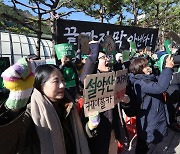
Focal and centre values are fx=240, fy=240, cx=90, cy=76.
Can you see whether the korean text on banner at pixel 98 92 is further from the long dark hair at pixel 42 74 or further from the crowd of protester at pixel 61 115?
the long dark hair at pixel 42 74

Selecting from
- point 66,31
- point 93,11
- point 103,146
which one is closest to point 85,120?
point 103,146

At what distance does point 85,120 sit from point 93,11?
10.0 m

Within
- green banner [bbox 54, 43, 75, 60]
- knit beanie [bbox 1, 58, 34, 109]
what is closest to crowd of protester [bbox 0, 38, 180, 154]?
knit beanie [bbox 1, 58, 34, 109]

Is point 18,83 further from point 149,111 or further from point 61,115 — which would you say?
point 149,111

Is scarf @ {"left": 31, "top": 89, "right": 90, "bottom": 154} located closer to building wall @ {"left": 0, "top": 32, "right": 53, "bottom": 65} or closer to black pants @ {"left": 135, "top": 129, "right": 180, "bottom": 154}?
black pants @ {"left": 135, "top": 129, "right": 180, "bottom": 154}

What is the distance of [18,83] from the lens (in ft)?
3.24

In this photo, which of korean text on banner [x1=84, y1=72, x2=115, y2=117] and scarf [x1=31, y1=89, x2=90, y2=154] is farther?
korean text on banner [x1=84, y1=72, x2=115, y2=117]

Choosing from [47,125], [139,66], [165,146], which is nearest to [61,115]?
[47,125]

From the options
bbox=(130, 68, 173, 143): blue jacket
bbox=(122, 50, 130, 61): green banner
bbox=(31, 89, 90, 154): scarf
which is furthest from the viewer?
bbox=(122, 50, 130, 61): green banner

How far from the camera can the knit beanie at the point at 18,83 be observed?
0.97 meters

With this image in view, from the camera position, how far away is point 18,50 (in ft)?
43.3

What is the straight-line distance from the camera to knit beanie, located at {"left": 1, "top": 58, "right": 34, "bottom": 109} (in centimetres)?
97

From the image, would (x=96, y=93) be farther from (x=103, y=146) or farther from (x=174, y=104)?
(x=174, y=104)

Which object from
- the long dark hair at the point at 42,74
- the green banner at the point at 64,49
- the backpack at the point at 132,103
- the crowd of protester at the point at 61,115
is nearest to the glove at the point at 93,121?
the crowd of protester at the point at 61,115
